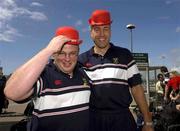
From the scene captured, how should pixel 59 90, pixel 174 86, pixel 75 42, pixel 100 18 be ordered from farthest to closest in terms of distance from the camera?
pixel 174 86, pixel 100 18, pixel 75 42, pixel 59 90

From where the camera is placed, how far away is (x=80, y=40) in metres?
2.93

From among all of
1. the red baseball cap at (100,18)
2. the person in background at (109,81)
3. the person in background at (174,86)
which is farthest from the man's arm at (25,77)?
the person in background at (174,86)

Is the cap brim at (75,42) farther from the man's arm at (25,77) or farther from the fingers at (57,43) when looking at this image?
the man's arm at (25,77)

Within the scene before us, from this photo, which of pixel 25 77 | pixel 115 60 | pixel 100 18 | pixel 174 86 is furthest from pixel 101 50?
pixel 174 86

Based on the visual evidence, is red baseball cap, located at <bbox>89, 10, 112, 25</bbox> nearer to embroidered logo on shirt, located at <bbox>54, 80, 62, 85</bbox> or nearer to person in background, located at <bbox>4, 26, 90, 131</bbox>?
person in background, located at <bbox>4, 26, 90, 131</bbox>

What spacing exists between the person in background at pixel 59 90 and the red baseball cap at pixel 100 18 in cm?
82

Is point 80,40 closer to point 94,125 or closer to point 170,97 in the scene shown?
point 94,125

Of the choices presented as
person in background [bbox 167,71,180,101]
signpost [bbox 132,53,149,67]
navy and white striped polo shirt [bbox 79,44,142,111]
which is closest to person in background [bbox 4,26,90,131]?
navy and white striped polo shirt [bbox 79,44,142,111]

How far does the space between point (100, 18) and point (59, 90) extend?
3.98 feet

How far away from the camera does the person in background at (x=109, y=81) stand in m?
3.59

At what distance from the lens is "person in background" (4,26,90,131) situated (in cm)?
258

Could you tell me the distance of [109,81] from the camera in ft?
11.8

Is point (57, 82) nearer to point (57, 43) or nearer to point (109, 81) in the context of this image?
point (57, 43)

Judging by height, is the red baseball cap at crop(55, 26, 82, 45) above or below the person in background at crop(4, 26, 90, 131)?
above
